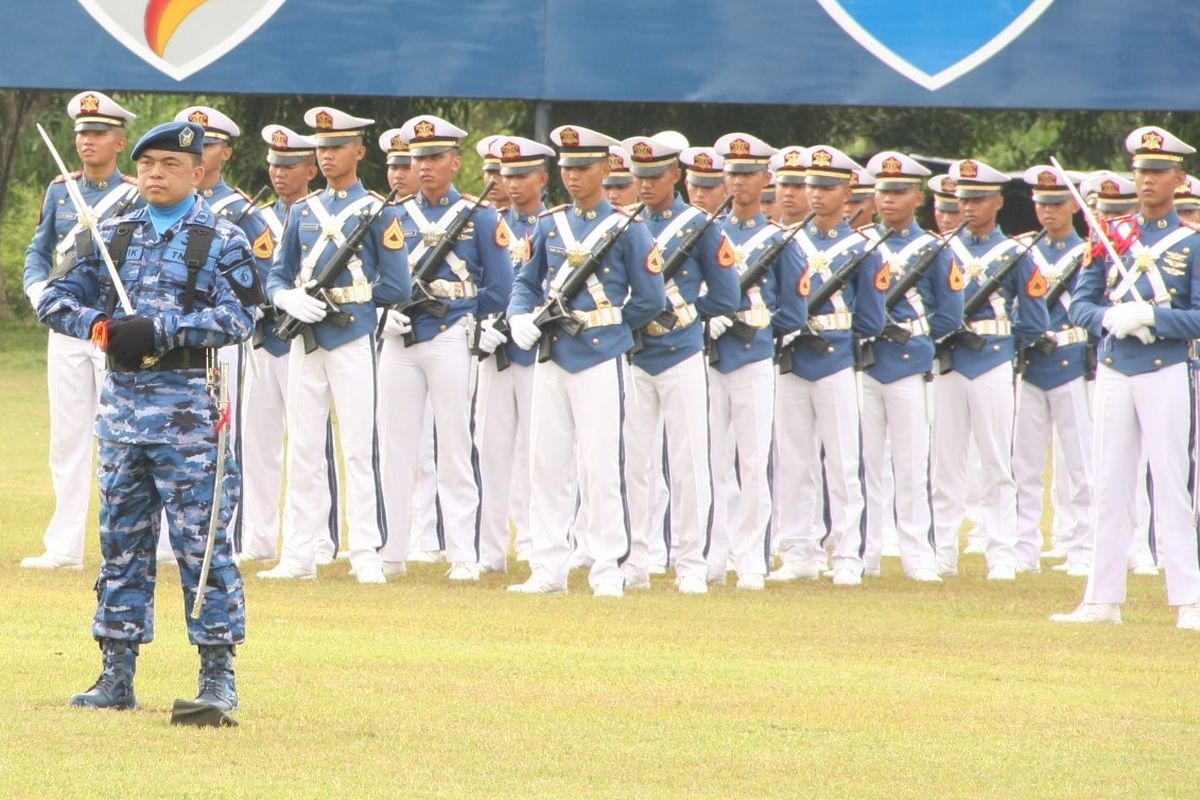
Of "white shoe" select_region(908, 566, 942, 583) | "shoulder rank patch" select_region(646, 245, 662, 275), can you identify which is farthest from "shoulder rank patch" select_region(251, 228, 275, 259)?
"white shoe" select_region(908, 566, 942, 583)

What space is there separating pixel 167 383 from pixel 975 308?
752 centimetres

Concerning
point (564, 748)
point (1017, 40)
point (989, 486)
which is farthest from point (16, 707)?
point (1017, 40)

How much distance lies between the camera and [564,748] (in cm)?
751

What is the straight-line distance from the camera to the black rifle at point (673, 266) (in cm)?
1227

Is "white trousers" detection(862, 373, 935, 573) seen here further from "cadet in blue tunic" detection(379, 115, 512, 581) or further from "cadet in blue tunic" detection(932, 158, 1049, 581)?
"cadet in blue tunic" detection(379, 115, 512, 581)

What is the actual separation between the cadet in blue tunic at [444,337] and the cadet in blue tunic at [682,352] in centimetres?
100

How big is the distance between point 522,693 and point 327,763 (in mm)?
1555

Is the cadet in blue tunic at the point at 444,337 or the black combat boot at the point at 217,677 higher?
the cadet in blue tunic at the point at 444,337

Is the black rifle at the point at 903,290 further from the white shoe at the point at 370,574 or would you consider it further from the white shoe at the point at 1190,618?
the white shoe at the point at 370,574

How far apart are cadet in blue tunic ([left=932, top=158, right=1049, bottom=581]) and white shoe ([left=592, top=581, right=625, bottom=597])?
2917 mm

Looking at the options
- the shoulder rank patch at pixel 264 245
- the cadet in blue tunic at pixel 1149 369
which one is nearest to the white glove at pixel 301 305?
the shoulder rank patch at pixel 264 245

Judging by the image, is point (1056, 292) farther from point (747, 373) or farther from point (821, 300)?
point (747, 373)

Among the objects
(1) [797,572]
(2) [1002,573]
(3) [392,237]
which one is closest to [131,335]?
(3) [392,237]

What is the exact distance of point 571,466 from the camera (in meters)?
12.1
